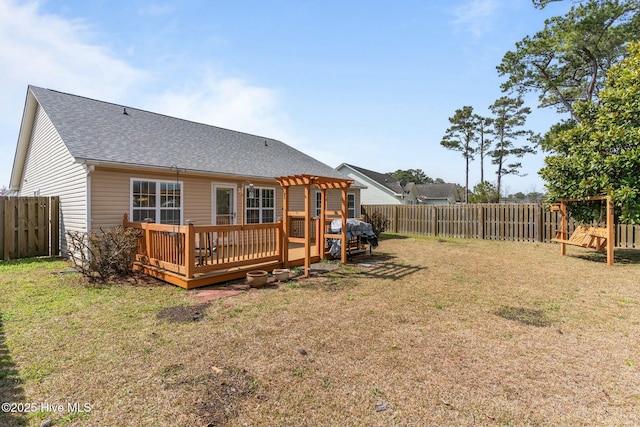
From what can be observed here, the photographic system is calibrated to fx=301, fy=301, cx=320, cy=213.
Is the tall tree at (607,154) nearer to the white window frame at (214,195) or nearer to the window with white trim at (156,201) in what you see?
the white window frame at (214,195)

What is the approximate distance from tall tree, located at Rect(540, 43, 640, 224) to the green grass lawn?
3.76m

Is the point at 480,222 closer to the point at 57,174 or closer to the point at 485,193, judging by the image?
the point at 57,174

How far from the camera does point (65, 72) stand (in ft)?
35.6

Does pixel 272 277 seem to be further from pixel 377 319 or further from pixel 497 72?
pixel 497 72

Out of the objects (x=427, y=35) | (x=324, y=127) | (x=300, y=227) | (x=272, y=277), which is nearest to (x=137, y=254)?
(x=272, y=277)

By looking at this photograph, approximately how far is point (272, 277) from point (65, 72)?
11.1 m

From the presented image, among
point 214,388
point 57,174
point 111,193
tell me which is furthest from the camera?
point 57,174

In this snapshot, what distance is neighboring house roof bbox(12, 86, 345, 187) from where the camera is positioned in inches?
335

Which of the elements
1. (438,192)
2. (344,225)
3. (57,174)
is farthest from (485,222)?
(438,192)

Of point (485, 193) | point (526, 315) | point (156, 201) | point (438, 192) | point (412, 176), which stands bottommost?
point (526, 315)

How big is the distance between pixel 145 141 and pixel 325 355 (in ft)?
32.1

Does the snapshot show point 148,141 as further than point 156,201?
Yes

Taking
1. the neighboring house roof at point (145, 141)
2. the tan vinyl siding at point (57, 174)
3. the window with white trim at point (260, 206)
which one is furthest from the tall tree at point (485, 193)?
the tan vinyl siding at point (57, 174)

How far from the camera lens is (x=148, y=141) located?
33.3ft
